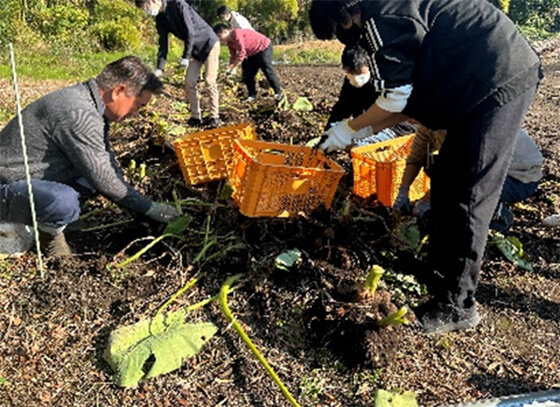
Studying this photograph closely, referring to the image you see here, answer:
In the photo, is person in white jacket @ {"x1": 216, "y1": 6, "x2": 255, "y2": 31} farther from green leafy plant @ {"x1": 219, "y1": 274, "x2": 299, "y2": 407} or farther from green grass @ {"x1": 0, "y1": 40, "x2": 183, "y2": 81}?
green leafy plant @ {"x1": 219, "y1": 274, "x2": 299, "y2": 407}

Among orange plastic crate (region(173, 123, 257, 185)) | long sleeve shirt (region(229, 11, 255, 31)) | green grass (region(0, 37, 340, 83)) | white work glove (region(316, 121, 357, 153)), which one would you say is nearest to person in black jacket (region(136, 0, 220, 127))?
long sleeve shirt (region(229, 11, 255, 31))

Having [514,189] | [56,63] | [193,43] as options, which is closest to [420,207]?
[514,189]

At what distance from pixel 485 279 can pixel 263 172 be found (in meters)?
1.44

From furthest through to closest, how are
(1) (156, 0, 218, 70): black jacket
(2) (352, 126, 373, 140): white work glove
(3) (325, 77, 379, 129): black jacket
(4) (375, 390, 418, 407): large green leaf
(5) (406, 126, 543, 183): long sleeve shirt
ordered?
(1) (156, 0, 218, 70): black jacket < (3) (325, 77, 379, 129): black jacket < (5) (406, 126, 543, 183): long sleeve shirt < (2) (352, 126, 373, 140): white work glove < (4) (375, 390, 418, 407): large green leaf

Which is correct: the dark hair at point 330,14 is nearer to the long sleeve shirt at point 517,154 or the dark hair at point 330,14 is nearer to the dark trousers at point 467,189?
the dark trousers at point 467,189

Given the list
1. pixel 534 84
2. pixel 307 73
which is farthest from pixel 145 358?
pixel 307 73

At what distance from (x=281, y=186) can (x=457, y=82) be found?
1.12m

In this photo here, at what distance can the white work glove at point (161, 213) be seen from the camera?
320 cm

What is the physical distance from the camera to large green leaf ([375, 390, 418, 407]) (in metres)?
2.29

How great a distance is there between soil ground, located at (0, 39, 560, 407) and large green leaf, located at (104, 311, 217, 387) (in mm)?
55

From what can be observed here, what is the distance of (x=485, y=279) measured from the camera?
322cm

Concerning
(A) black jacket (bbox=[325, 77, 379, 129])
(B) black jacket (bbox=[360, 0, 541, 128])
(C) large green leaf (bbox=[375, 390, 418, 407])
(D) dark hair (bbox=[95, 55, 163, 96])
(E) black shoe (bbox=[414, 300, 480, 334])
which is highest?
(B) black jacket (bbox=[360, 0, 541, 128])

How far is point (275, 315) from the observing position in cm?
279

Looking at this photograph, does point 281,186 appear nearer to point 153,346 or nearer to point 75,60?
point 153,346
